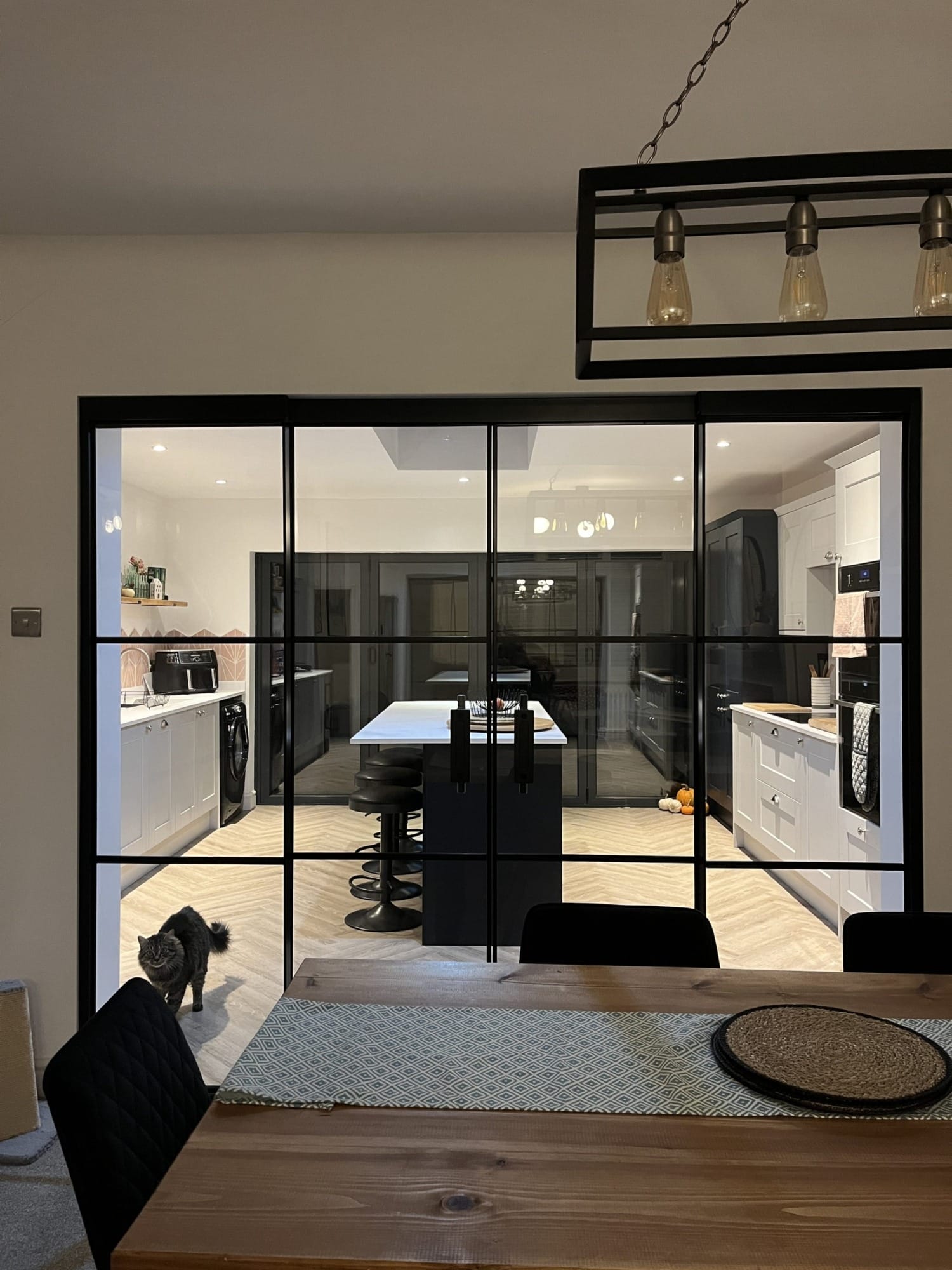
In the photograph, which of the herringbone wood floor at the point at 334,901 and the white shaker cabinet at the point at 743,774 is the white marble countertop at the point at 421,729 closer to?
the herringbone wood floor at the point at 334,901

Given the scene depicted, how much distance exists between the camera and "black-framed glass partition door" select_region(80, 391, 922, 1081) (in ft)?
9.25

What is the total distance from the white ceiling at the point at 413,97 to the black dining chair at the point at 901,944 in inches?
75.3

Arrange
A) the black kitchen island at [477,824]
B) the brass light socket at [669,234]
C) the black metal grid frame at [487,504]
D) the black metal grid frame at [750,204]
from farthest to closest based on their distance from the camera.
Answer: the black kitchen island at [477,824] < the black metal grid frame at [487,504] < the brass light socket at [669,234] < the black metal grid frame at [750,204]

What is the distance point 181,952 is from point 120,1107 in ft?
5.39

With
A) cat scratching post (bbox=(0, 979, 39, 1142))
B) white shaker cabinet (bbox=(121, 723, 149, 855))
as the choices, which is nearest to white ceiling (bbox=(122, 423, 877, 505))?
white shaker cabinet (bbox=(121, 723, 149, 855))

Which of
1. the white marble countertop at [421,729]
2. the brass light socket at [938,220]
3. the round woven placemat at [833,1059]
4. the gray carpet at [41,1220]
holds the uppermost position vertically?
the brass light socket at [938,220]

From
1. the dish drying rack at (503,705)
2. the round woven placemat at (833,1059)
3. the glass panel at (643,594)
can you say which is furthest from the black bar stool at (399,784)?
the round woven placemat at (833,1059)

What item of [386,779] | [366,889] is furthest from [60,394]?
[366,889]

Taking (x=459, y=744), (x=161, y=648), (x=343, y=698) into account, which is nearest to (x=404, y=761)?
(x=459, y=744)

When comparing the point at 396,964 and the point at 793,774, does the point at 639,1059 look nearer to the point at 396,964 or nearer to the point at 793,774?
the point at 396,964

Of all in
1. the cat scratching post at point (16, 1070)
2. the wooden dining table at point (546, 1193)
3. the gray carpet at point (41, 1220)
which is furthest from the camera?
the cat scratching post at point (16, 1070)

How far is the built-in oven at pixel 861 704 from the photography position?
2.79 m

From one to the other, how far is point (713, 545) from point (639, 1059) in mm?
1862

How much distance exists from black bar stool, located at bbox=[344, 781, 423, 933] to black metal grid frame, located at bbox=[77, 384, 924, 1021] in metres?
0.14
